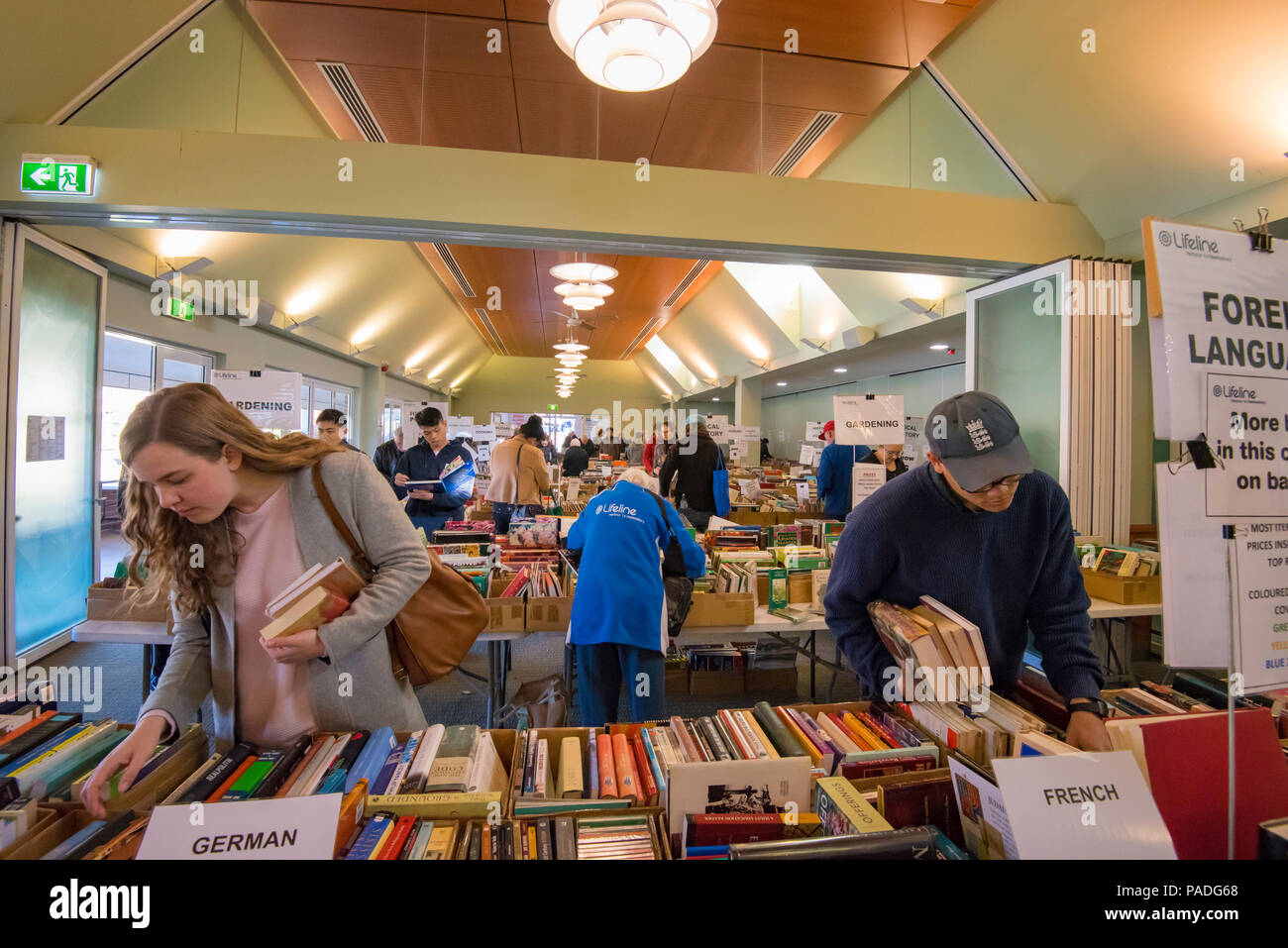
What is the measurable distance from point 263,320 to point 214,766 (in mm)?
7954

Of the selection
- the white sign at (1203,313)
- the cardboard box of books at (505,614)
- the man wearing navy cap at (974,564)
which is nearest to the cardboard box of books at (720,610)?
the cardboard box of books at (505,614)

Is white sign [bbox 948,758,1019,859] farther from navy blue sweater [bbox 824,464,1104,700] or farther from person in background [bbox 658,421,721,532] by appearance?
person in background [bbox 658,421,721,532]

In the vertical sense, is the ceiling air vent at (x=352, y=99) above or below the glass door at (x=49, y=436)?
above

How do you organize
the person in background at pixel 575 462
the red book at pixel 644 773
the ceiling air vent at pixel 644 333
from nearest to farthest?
the red book at pixel 644 773, the person in background at pixel 575 462, the ceiling air vent at pixel 644 333

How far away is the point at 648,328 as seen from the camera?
606 inches

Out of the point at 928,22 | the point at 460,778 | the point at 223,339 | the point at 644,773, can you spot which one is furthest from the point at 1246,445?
the point at 223,339

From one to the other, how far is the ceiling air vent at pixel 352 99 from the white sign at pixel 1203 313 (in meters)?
5.59

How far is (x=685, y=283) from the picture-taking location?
34.7 feet

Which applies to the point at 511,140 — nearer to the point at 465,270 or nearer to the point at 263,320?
the point at 263,320

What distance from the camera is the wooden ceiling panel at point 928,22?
3941mm

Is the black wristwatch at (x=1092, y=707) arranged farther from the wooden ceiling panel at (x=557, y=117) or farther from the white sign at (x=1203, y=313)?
the wooden ceiling panel at (x=557, y=117)

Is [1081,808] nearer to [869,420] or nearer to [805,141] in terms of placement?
[869,420]

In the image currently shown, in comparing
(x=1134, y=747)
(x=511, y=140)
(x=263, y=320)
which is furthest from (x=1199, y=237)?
(x=263, y=320)

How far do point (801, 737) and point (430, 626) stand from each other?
999 millimetres
